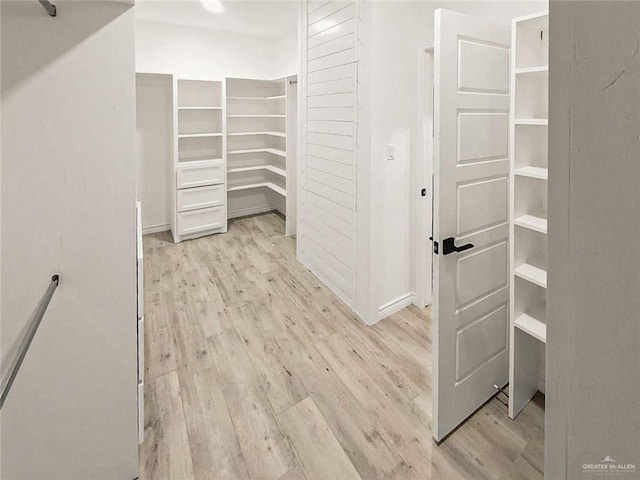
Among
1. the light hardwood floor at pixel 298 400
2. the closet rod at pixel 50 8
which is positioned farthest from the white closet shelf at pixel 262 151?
the closet rod at pixel 50 8

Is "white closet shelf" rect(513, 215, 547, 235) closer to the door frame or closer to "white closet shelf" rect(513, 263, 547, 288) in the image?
"white closet shelf" rect(513, 263, 547, 288)

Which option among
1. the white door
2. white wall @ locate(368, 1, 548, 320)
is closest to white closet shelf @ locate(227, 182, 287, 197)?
white wall @ locate(368, 1, 548, 320)

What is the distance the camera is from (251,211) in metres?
6.18

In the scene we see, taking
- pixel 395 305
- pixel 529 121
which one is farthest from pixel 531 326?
pixel 395 305

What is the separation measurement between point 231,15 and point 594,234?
4.84 metres

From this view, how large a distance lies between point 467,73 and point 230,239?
12.7 ft

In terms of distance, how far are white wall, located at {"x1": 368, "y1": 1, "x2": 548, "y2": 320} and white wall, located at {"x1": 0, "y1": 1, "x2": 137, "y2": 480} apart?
1.80 metres

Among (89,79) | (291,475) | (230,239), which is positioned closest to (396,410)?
(291,475)

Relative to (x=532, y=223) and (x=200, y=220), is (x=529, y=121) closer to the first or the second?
(x=532, y=223)

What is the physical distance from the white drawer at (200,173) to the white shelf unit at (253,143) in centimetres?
45

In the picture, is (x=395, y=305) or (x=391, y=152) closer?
(x=391, y=152)

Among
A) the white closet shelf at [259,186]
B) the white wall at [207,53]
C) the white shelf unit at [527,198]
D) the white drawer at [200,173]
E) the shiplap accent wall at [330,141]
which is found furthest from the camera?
the white closet shelf at [259,186]

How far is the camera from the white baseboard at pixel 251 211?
599cm

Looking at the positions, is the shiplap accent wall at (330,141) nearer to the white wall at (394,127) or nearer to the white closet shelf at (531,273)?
the white wall at (394,127)
